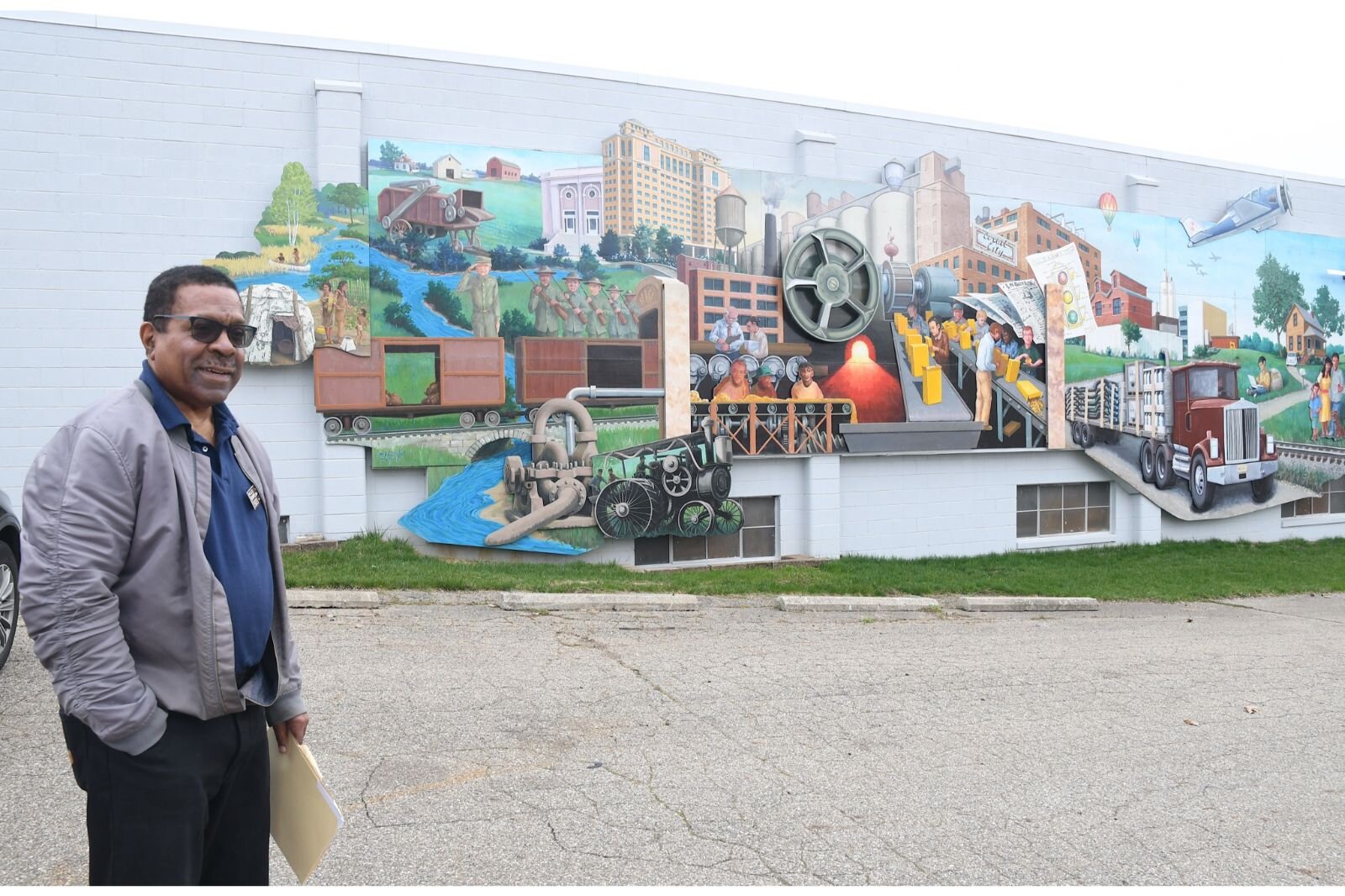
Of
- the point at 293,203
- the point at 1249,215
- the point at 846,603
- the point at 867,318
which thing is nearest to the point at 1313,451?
the point at 1249,215

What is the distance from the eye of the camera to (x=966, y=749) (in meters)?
5.86

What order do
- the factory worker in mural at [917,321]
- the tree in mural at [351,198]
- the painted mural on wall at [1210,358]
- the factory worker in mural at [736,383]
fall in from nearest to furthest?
the tree in mural at [351,198], the factory worker in mural at [736,383], the factory worker in mural at [917,321], the painted mural on wall at [1210,358]

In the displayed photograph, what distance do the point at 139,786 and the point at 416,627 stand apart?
22.0ft

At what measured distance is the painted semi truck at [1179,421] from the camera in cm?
1714

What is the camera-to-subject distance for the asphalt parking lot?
14.0 ft

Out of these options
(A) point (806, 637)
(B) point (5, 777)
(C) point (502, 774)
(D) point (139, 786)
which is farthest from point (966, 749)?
(B) point (5, 777)

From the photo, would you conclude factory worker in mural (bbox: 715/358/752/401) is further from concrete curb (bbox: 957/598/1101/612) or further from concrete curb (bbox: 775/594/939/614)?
concrete curb (bbox: 957/598/1101/612)

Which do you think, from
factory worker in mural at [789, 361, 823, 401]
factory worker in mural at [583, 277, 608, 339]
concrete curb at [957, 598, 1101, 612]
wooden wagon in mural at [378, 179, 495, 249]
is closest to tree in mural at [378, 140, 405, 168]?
wooden wagon in mural at [378, 179, 495, 249]

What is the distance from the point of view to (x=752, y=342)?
14.4 m

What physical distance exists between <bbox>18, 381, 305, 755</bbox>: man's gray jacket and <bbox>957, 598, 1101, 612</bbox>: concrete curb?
35.5 feet

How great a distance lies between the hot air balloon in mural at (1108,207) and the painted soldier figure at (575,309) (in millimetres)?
9321

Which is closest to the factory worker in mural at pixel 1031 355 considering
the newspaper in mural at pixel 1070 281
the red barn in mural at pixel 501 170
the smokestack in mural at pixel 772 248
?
the newspaper in mural at pixel 1070 281

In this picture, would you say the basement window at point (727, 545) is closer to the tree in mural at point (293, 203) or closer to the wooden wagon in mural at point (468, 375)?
the wooden wagon in mural at point (468, 375)

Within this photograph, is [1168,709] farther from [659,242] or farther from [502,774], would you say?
[659,242]
